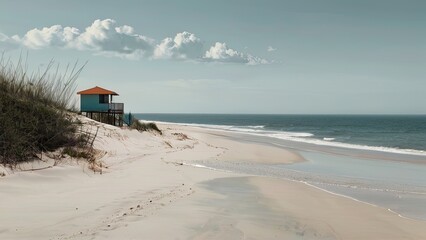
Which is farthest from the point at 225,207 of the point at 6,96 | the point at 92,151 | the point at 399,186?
the point at 399,186

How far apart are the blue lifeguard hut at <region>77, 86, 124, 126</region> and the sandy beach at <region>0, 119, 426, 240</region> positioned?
18896 mm

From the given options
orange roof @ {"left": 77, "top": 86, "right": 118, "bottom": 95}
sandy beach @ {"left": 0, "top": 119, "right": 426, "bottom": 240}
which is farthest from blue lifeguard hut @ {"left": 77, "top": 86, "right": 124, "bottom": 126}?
sandy beach @ {"left": 0, "top": 119, "right": 426, "bottom": 240}

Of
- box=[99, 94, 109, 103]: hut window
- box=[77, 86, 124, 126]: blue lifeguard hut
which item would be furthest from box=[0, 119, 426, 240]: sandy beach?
box=[99, 94, 109, 103]: hut window

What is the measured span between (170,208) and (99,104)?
26.2 m

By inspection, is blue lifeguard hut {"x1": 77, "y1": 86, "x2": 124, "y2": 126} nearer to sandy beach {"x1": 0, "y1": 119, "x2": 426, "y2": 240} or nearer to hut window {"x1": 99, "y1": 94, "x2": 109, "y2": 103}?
hut window {"x1": 99, "y1": 94, "x2": 109, "y2": 103}

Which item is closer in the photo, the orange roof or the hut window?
the orange roof

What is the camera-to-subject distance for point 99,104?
33.1m

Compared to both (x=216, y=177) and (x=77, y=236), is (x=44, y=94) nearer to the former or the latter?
(x=216, y=177)

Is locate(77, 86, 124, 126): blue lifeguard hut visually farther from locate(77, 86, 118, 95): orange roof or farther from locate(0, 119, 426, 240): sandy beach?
locate(0, 119, 426, 240): sandy beach

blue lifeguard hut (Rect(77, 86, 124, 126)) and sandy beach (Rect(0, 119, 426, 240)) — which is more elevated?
blue lifeguard hut (Rect(77, 86, 124, 126))

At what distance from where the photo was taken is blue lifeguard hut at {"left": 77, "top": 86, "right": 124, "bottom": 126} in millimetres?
32219

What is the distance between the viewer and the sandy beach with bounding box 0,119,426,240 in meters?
6.91

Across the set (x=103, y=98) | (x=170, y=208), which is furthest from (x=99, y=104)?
(x=170, y=208)

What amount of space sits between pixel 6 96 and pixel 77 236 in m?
7.60
